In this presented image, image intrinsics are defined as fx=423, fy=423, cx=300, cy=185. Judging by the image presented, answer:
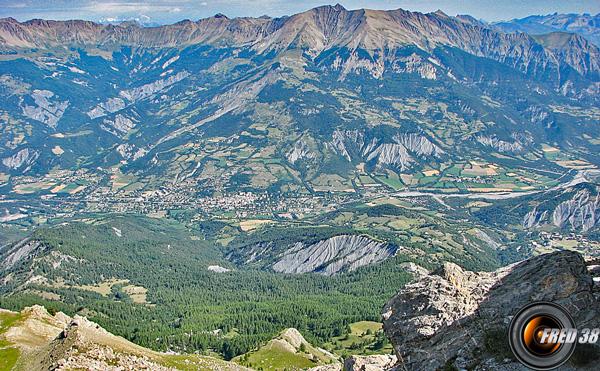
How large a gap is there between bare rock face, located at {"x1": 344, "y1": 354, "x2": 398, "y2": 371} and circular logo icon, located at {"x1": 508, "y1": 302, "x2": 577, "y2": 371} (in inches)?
1084

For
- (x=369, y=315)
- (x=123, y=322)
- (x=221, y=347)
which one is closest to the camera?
(x=221, y=347)

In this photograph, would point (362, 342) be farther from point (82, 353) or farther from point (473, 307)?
point (473, 307)

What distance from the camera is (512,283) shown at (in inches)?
1518

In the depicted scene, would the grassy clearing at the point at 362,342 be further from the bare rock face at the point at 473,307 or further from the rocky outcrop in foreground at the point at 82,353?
the bare rock face at the point at 473,307

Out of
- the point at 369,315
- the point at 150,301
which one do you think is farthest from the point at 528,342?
the point at 150,301

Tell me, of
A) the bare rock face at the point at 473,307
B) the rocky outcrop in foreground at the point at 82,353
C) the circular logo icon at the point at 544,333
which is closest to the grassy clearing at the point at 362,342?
the rocky outcrop in foreground at the point at 82,353

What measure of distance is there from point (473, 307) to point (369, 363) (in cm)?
2004

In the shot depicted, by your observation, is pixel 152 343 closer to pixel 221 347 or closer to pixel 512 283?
pixel 221 347

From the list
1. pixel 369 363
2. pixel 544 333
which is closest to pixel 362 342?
pixel 369 363

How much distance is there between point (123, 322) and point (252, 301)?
5089cm

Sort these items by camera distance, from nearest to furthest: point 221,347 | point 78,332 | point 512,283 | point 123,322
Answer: point 512,283 → point 78,332 → point 221,347 → point 123,322

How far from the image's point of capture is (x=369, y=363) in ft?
177

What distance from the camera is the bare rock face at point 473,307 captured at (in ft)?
109

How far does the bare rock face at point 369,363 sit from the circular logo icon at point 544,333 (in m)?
27.5
